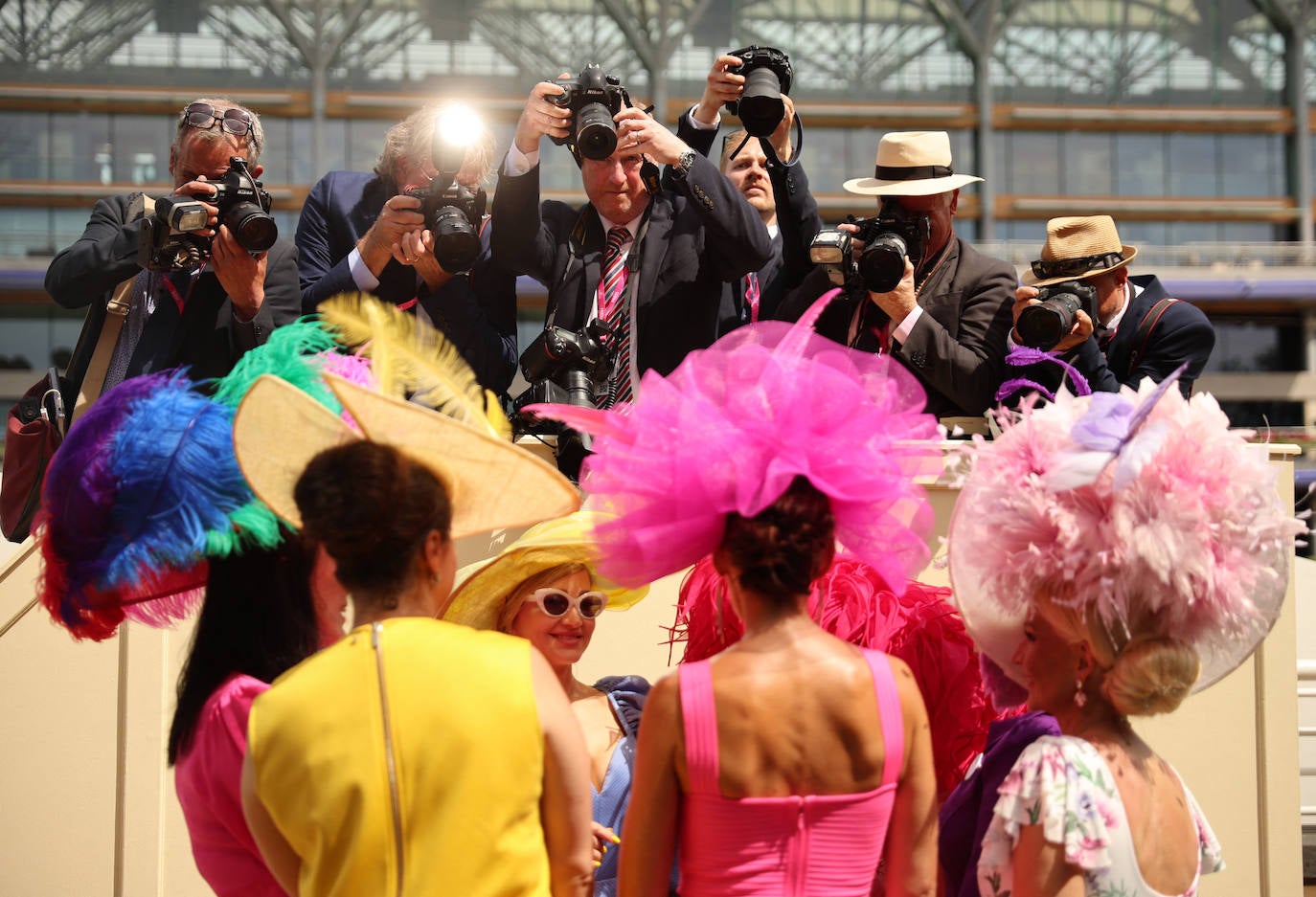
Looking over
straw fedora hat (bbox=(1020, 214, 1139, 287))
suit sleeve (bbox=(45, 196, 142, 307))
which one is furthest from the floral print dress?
suit sleeve (bbox=(45, 196, 142, 307))

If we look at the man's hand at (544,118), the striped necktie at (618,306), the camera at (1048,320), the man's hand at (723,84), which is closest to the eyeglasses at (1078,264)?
the camera at (1048,320)

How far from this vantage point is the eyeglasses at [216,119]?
11.7 ft

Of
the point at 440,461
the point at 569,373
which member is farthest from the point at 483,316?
the point at 440,461

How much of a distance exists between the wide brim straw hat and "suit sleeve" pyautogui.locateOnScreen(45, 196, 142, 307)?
56.6 inches

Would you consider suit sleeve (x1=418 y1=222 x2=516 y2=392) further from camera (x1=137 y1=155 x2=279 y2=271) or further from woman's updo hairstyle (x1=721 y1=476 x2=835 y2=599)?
woman's updo hairstyle (x1=721 y1=476 x2=835 y2=599)

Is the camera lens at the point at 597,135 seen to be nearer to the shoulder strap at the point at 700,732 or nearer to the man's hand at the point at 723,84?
the man's hand at the point at 723,84

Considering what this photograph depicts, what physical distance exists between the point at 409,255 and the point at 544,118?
49cm

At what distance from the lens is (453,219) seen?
3498 millimetres

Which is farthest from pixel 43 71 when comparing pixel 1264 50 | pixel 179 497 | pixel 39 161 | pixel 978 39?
pixel 179 497

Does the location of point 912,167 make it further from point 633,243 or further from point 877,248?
point 633,243

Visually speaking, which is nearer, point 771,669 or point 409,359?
point 771,669

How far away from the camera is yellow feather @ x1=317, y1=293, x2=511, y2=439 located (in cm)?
206

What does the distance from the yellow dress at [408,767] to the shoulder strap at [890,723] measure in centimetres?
45

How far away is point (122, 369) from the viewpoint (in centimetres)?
352
